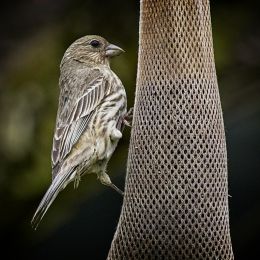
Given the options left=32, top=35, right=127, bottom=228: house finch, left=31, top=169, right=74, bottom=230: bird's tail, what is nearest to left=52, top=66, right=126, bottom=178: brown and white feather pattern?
left=32, top=35, right=127, bottom=228: house finch

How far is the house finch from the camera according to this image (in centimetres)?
1151

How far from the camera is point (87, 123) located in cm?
1169

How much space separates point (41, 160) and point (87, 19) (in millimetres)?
1508

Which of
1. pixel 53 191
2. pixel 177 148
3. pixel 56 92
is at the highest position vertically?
pixel 177 148

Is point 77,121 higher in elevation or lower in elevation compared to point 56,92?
higher

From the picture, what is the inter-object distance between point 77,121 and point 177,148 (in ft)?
4.55

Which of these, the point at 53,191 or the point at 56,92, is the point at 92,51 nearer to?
the point at 53,191

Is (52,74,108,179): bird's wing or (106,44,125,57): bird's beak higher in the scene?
(106,44,125,57): bird's beak

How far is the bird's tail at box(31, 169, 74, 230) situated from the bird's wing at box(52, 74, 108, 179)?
0.31 ft

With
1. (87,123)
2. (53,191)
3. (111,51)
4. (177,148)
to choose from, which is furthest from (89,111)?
Result: (177,148)

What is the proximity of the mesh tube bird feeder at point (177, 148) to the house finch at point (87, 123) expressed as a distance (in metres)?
0.99

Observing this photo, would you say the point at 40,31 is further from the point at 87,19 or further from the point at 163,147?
the point at 163,147

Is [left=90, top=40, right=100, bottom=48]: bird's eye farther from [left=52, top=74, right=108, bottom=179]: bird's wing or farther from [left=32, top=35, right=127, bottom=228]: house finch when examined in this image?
[left=52, top=74, right=108, bottom=179]: bird's wing

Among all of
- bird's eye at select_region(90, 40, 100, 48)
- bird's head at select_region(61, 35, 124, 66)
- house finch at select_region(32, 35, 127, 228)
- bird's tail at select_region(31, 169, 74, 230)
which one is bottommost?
bird's tail at select_region(31, 169, 74, 230)
